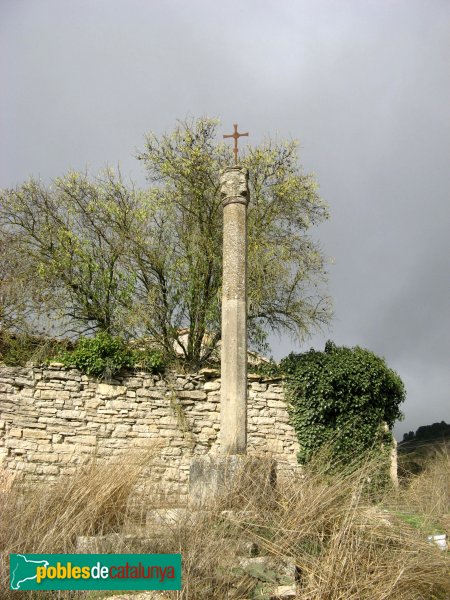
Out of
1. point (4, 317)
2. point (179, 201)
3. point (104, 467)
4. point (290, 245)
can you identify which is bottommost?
point (104, 467)

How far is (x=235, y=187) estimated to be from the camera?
317 inches

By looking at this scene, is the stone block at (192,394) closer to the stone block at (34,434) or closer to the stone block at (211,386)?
the stone block at (211,386)

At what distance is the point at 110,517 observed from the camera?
561 centimetres

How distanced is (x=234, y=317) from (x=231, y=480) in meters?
2.11

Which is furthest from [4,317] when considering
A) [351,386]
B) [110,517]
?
[110,517]

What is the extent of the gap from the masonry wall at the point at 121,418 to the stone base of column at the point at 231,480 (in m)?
3.33

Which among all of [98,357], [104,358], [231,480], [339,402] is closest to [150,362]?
[104,358]

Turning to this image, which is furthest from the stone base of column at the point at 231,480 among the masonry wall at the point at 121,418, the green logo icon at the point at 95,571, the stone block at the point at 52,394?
the stone block at the point at 52,394

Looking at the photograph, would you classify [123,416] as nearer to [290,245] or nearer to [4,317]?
[4,317]

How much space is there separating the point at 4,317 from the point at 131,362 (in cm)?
446

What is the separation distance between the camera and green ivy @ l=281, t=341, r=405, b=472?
11.0 meters

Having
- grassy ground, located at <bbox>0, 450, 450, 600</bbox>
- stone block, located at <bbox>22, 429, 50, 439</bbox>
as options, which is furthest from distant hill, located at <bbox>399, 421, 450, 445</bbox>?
grassy ground, located at <bbox>0, 450, 450, 600</bbox>

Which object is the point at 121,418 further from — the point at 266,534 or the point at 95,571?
the point at 95,571

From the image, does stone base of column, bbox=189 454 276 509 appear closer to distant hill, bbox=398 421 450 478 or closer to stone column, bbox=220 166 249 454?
stone column, bbox=220 166 249 454
